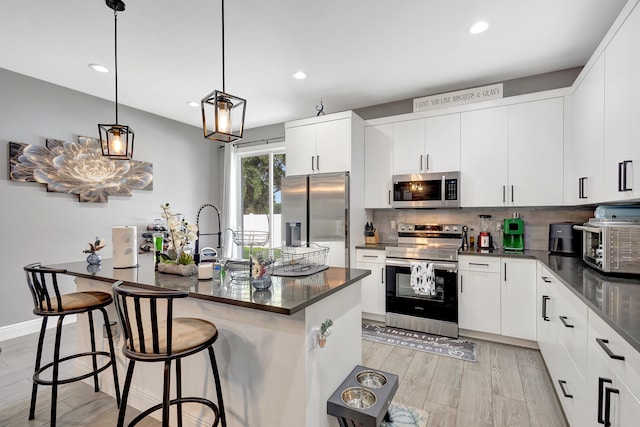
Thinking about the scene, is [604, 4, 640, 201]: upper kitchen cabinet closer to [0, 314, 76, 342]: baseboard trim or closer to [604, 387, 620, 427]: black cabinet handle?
[604, 387, 620, 427]: black cabinet handle

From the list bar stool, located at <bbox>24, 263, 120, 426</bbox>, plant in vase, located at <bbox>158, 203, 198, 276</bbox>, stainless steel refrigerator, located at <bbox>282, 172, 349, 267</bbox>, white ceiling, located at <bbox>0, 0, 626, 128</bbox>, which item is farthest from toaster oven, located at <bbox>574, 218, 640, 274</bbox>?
bar stool, located at <bbox>24, 263, 120, 426</bbox>

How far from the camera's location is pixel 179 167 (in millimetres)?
5098

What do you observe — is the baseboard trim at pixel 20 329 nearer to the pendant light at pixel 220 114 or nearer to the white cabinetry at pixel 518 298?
the pendant light at pixel 220 114

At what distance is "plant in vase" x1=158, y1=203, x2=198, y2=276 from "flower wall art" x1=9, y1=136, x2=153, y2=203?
2576 millimetres

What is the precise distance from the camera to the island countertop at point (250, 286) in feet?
4.55

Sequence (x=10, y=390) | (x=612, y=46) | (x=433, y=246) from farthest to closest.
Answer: (x=433, y=246) → (x=10, y=390) → (x=612, y=46)

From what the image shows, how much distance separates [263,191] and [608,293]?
471 cm

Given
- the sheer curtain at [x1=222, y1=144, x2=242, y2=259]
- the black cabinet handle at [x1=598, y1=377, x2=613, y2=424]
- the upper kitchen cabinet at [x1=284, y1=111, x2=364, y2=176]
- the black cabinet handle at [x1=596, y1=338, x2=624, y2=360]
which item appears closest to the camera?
the black cabinet handle at [x1=596, y1=338, x2=624, y2=360]

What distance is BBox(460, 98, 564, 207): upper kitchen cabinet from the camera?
3.09 meters

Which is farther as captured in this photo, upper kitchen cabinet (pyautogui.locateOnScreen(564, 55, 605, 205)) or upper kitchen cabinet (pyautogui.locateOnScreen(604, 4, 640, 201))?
upper kitchen cabinet (pyautogui.locateOnScreen(564, 55, 605, 205))

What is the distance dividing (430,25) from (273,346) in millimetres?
2653

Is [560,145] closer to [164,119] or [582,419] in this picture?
[582,419]

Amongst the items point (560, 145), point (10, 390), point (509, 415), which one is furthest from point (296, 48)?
point (10, 390)

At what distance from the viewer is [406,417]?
202 centimetres
